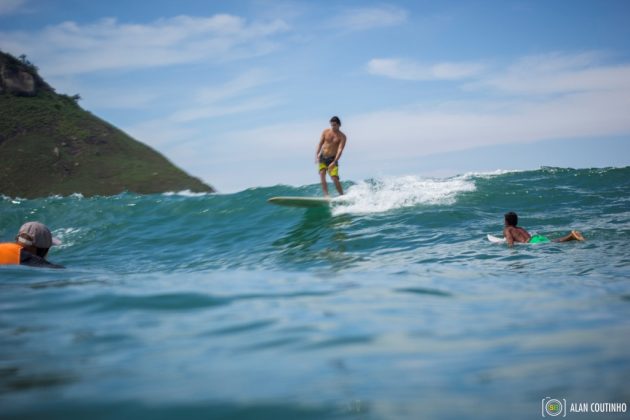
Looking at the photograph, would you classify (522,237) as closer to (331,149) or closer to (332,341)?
(331,149)

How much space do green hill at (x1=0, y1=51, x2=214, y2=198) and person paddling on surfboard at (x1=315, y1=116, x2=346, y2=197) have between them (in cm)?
2095

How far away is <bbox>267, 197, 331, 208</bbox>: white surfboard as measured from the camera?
11812mm

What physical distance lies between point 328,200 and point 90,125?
115 ft

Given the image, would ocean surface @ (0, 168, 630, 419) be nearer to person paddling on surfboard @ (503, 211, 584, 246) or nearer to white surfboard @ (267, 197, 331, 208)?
person paddling on surfboard @ (503, 211, 584, 246)

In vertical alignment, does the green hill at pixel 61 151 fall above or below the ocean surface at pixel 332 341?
above

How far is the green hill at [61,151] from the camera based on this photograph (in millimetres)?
32438

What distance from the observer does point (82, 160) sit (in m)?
35.8

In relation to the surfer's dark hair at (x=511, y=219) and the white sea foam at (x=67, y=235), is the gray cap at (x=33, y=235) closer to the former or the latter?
the surfer's dark hair at (x=511, y=219)

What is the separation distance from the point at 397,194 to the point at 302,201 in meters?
3.20

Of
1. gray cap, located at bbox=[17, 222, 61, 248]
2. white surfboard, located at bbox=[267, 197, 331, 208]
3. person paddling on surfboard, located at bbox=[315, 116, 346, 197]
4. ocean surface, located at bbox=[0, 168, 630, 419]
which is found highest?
person paddling on surfboard, located at bbox=[315, 116, 346, 197]

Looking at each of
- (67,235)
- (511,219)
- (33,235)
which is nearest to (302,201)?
(511,219)

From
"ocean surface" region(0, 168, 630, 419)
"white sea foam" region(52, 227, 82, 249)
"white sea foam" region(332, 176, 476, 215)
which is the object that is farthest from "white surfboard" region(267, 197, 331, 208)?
"white sea foam" region(52, 227, 82, 249)

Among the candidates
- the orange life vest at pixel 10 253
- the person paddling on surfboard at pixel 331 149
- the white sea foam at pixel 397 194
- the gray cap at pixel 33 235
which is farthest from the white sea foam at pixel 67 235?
the orange life vest at pixel 10 253

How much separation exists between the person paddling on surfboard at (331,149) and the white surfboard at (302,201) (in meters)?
0.45
